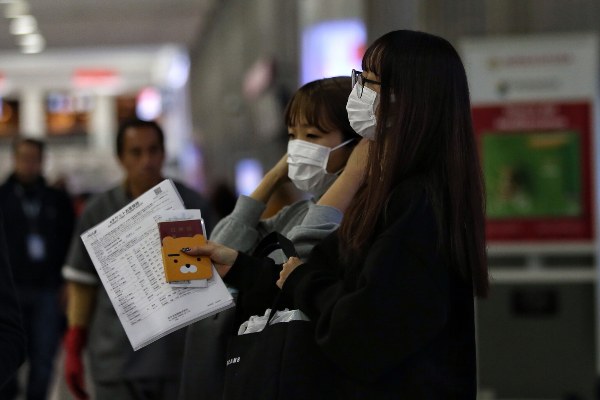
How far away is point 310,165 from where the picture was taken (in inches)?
116

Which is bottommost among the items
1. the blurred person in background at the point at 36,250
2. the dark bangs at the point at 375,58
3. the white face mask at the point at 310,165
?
the blurred person in background at the point at 36,250

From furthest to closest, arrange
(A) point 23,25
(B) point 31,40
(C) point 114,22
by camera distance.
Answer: (B) point 31,40, (C) point 114,22, (A) point 23,25

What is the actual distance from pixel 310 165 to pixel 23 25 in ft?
60.8

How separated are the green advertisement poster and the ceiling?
12.4m

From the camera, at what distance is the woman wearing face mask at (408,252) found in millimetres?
2139

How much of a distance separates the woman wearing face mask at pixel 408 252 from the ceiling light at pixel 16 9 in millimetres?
16277

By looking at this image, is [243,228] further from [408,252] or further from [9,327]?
[9,327]

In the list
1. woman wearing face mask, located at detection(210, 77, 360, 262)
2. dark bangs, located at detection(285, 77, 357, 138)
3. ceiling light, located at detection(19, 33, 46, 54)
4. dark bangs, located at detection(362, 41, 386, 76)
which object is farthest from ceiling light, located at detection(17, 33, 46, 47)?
dark bangs, located at detection(362, 41, 386, 76)

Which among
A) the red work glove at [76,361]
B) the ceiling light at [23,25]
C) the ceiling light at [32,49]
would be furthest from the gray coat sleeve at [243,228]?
the ceiling light at [32,49]

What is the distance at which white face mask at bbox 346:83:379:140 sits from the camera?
7.89 feet

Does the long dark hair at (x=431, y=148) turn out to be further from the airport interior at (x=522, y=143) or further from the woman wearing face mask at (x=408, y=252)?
the airport interior at (x=522, y=143)

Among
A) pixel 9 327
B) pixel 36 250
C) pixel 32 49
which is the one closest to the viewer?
pixel 9 327

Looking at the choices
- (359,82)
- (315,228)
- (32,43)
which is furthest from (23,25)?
(359,82)

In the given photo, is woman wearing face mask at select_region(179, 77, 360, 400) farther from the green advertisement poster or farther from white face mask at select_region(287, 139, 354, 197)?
the green advertisement poster
